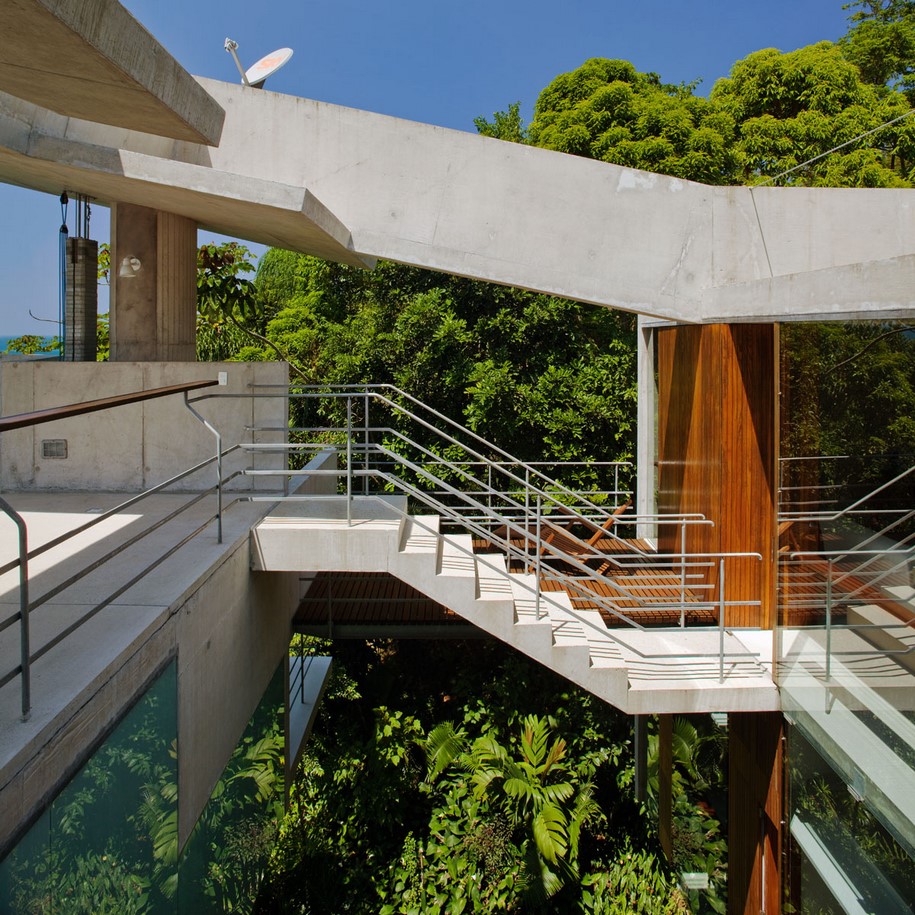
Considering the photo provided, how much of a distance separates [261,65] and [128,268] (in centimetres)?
285

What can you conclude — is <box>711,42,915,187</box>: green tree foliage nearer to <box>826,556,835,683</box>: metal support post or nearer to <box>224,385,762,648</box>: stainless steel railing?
<box>224,385,762,648</box>: stainless steel railing

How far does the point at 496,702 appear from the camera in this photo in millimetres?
10922

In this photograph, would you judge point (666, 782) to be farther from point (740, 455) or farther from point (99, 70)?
point (99, 70)

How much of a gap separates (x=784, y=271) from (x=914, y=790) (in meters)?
5.33

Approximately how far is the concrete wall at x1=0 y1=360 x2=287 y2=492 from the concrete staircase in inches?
70.8

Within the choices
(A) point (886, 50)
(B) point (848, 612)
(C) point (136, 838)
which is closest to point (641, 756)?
(B) point (848, 612)

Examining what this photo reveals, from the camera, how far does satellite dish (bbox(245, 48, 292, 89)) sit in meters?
9.00

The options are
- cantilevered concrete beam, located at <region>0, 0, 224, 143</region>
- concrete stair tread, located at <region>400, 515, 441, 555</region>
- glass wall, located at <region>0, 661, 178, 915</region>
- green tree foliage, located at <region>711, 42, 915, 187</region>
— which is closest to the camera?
glass wall, located at <region>0, 661, 178, 915</region>

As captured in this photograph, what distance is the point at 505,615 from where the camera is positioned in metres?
6.60

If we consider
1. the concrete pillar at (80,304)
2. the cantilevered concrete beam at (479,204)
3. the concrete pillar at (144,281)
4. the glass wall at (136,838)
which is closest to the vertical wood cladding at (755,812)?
the cantilevered concrete beam at (479,204)

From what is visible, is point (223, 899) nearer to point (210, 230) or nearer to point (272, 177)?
point (272, 177)

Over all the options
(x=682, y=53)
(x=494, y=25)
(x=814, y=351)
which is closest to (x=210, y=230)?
(x=814, y=351)

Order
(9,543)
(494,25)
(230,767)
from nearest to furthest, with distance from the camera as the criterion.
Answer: (9,543)
(230,767)
(494,25)

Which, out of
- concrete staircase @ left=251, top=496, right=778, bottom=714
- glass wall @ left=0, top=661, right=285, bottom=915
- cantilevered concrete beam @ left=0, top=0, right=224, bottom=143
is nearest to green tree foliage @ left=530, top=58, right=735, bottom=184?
concrete staircase @ left=251, top=496, right=778, bottom=714
